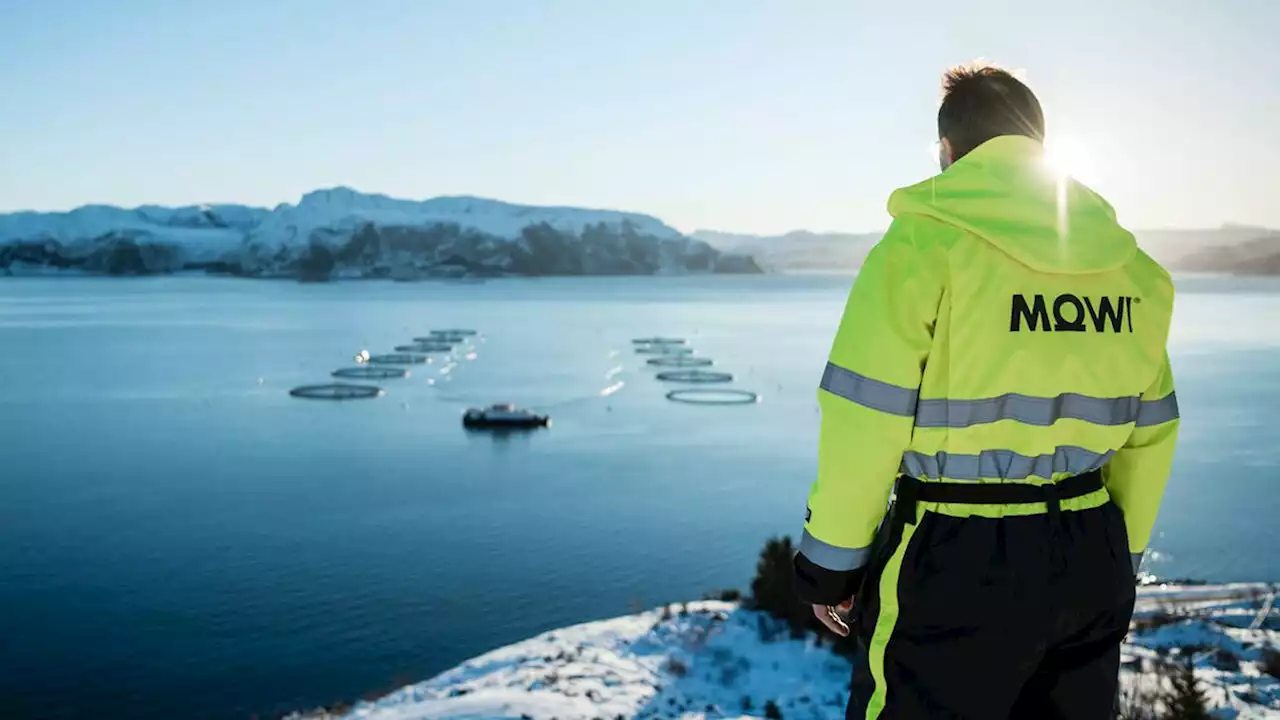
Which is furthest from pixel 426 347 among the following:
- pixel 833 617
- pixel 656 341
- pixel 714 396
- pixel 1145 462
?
pixel 1145 462

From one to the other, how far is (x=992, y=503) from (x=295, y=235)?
20103cm

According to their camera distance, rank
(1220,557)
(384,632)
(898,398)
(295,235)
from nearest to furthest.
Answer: (898,398) → (384,632) → (1220,557) → (295,235)

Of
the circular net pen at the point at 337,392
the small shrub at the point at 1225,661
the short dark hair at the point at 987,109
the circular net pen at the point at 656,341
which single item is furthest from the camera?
the circular net pen at the point at 656,341

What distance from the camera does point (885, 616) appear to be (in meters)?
1.86

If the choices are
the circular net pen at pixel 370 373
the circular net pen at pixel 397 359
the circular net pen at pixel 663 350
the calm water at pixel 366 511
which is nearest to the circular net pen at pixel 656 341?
the circular net pen at pixel 663 350

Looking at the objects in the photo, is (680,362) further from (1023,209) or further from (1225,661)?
(1023,209)

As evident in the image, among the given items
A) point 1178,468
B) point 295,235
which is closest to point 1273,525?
point 1178,468

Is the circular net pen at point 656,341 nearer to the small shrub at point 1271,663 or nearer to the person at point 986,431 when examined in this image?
the small shrub at point 1271,663

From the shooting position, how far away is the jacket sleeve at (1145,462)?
202 cm

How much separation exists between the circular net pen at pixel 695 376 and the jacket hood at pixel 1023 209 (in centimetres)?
4404

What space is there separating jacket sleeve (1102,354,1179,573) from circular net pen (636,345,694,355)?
54.6m

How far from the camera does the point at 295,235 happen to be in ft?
620

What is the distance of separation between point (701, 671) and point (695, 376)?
38.8 m

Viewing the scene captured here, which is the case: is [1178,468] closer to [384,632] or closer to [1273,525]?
[1273,525]
